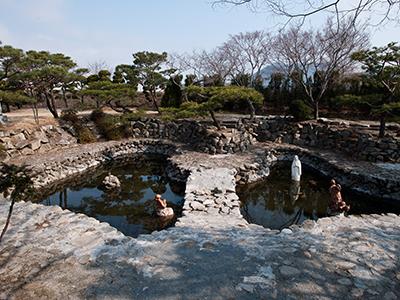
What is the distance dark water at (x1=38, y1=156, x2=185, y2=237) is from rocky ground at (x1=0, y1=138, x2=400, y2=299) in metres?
2.16

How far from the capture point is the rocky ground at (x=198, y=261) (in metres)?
3.18

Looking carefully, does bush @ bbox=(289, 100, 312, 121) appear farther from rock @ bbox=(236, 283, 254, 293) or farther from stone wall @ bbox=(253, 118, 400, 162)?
rock @ bbox=(236, 283, 254, 293)

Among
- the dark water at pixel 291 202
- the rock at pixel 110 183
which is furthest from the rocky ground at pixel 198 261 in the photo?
the rock at pixel 110 183

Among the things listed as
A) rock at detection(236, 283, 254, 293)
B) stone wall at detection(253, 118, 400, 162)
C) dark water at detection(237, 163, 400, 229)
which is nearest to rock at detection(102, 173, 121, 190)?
dark water at detection(237, 163, 400, 229)

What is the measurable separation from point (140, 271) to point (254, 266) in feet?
4.93

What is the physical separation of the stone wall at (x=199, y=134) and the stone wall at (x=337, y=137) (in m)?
1.20

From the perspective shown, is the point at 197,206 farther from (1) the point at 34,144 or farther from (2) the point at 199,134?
(1) the point at 34,144

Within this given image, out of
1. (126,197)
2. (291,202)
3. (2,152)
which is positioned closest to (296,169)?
(291,202)

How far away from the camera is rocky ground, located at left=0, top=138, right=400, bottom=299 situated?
318 centimetres

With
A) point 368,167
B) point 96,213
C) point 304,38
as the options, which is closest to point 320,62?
point 304,38

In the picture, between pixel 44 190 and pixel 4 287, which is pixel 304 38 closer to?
pixel 44 190

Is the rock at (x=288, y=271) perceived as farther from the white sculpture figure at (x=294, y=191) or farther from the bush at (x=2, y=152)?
the bush at (x=2, y=152)

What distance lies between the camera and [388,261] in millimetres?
3736

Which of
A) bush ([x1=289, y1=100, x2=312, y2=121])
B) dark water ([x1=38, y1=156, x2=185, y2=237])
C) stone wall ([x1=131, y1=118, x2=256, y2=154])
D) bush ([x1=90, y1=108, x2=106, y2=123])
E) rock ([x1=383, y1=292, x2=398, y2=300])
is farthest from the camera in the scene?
bush ([x1=90, y1=108, x2=106, y2=123])
